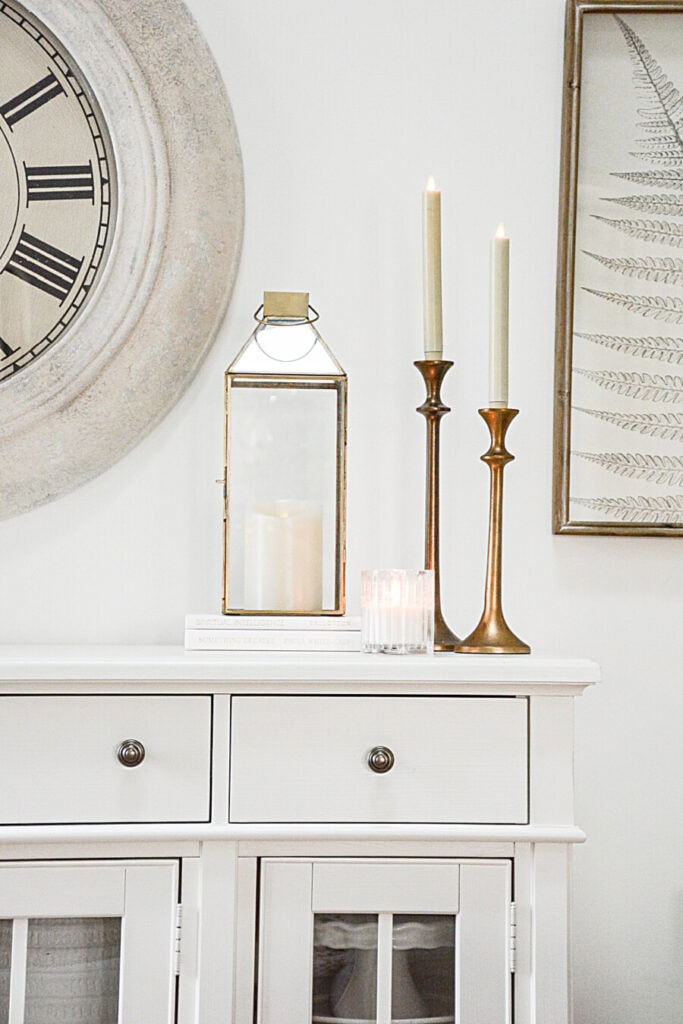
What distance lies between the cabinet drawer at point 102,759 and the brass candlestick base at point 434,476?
1.20 feet

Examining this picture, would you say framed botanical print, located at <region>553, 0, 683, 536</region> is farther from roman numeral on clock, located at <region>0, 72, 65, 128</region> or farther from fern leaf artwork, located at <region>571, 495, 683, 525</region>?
roman numeral on clock, located at <region>0, 72, 65, 128</region>

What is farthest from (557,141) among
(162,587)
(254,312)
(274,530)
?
(162,587)

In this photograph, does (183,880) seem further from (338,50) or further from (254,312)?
(338,50)

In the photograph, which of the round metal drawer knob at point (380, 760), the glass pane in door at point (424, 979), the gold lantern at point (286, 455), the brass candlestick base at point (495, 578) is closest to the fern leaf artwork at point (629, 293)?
the brass candlestick base at point (495, 578)

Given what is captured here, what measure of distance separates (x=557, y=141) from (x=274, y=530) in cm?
76

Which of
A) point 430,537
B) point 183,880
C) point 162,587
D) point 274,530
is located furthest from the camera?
point 162,587

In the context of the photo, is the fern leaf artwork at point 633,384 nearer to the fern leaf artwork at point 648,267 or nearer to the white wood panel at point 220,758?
the fern leaf artwork at point 648,267

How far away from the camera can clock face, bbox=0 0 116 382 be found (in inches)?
58.1

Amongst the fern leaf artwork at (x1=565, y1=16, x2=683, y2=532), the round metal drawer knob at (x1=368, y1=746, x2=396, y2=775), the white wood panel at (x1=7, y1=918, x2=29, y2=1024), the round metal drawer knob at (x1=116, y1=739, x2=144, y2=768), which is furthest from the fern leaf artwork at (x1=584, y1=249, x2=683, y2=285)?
the white wood panel at (x1=7, y1=918, x2=29, y2=1024)

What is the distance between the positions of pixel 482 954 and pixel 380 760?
0.76 ft

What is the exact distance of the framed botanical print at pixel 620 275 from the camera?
154 centimetres

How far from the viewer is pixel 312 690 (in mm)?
1138

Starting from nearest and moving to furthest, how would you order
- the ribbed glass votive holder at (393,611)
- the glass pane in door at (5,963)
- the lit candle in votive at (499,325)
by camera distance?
1. the glass pane in door at (5,963)
2. the ribbed glass votive holder at (393,611)
3. the lit candle in votive at (499,325)

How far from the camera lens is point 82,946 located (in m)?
1.10
